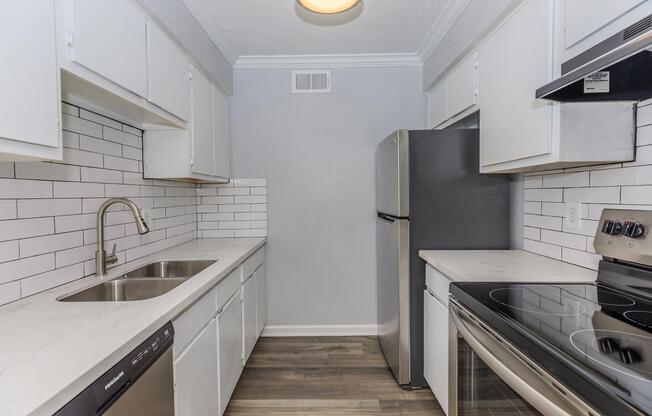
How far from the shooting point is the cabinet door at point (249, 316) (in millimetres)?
2287

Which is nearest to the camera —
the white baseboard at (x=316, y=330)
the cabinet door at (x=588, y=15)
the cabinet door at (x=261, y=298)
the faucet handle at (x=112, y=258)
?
the cabinet door at (x=588, y=15)

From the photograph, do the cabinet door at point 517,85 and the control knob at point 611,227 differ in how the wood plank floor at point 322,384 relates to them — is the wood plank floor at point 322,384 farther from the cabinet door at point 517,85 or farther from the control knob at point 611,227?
the cabinet door at point 517,85

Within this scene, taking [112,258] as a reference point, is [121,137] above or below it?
above

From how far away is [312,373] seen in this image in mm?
2467

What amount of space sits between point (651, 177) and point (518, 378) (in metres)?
0.95

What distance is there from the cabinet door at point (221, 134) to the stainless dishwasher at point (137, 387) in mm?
1722

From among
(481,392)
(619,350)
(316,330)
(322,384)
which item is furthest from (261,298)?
(619,350)

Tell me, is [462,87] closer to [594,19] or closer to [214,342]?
[594,19]

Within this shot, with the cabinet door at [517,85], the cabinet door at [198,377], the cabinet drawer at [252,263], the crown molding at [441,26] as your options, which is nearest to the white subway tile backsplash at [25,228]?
the cabinet door at [198,377]

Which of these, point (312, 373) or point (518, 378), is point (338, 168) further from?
point (518, 378)

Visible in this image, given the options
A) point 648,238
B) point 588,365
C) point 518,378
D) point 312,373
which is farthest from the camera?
point 312,373

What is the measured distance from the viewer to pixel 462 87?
7.25 feet

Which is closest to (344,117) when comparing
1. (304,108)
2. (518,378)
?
(304,108)

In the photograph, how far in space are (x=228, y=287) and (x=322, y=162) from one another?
1492mm
